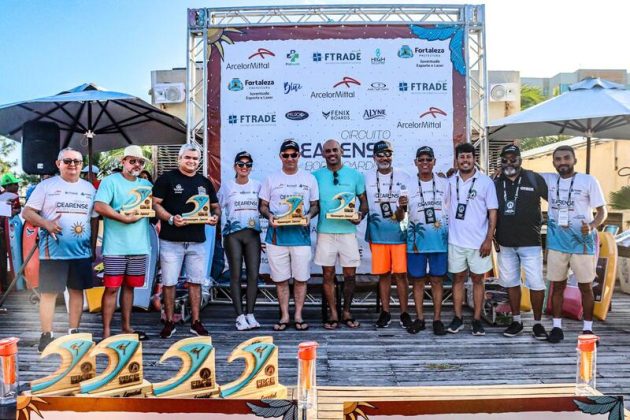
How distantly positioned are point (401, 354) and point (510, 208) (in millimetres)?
1673

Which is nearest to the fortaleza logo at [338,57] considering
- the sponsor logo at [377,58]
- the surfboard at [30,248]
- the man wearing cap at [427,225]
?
the sponsor logo at [377,58]

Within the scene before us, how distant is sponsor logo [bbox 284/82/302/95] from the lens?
6035 mm

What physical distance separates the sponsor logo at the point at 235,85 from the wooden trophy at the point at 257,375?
4.52m

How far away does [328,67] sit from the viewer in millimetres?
6047

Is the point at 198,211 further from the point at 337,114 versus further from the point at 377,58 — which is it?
the point at 377,58

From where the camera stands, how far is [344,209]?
492 cm

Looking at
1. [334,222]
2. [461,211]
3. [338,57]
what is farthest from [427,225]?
[338,57]

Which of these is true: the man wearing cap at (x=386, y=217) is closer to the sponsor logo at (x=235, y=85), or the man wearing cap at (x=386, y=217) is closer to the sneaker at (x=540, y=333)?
the sneaker at (x=540, y=333)

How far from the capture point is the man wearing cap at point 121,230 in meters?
4.45

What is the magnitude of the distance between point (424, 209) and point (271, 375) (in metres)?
3.30

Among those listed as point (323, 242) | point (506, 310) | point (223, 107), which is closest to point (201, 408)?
point (323, 242)

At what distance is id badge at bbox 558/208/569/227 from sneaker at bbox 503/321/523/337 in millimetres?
1036

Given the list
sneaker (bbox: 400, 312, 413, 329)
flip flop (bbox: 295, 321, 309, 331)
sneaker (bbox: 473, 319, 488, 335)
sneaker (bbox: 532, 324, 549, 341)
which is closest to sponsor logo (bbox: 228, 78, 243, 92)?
flip flop (bbox: 295, 321, 309, 331)

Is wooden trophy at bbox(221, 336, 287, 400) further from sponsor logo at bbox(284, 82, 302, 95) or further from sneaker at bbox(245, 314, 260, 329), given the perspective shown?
sponsor logo at bbox(284, 82, 302, 95)
